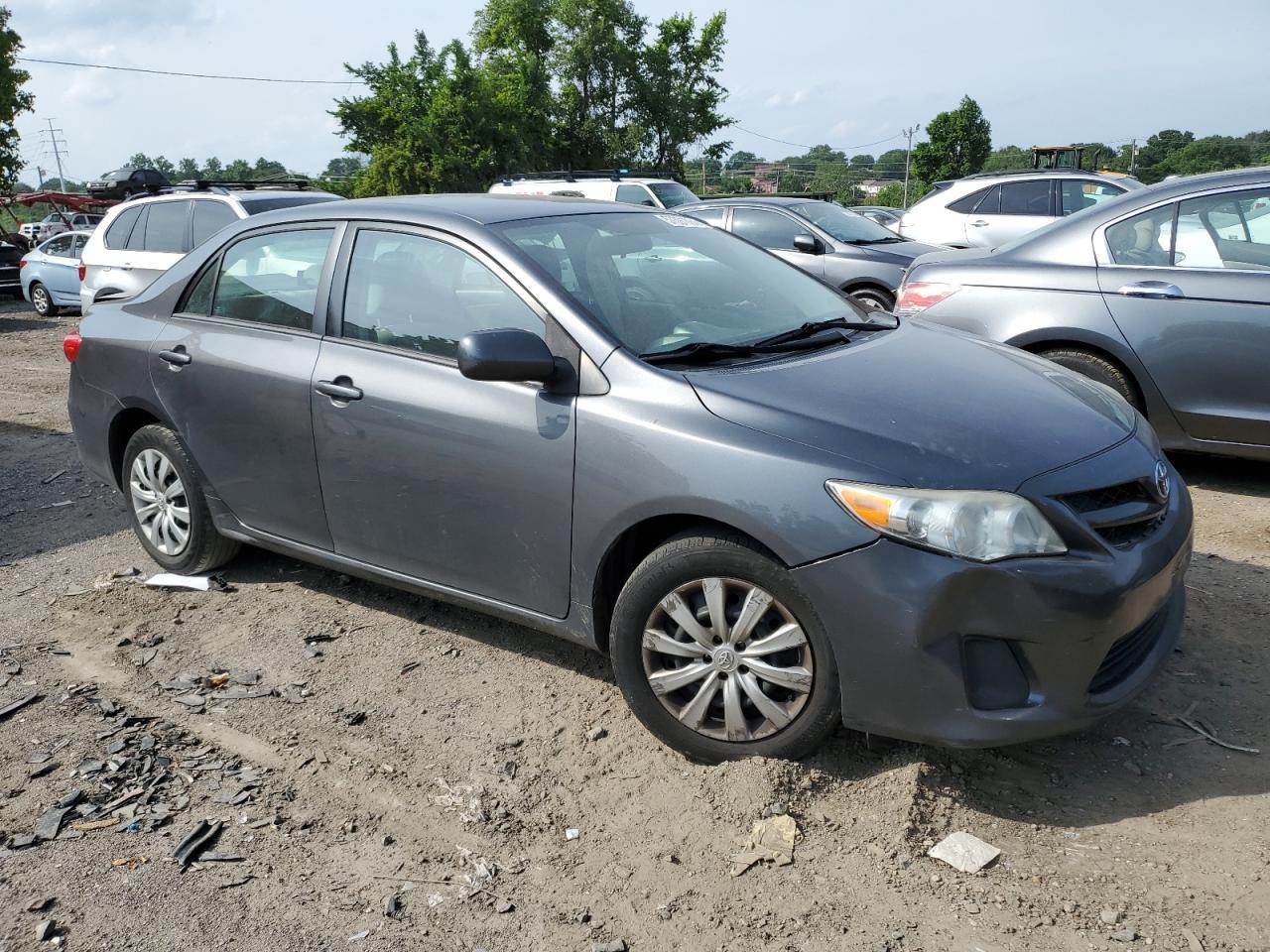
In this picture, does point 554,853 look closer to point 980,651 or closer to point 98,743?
point 980,651

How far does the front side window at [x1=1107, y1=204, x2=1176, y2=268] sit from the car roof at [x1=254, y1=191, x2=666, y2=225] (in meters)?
2.77

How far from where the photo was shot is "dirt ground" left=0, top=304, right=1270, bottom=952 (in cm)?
269

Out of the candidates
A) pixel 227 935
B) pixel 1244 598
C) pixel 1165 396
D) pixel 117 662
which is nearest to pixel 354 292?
pixel 117 662

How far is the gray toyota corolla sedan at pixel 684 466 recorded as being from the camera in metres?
2.89

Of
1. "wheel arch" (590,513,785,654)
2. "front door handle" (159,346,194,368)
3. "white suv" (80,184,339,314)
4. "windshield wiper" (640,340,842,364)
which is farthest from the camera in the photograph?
"white suv" (80,184,339,314)

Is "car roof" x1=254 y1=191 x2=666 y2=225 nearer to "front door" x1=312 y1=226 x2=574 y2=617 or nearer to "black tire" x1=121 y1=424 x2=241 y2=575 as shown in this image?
"front door" x1=312 y1=226 x2=574 y2=617

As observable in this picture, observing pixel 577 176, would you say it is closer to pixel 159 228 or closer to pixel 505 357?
pixel 159 228

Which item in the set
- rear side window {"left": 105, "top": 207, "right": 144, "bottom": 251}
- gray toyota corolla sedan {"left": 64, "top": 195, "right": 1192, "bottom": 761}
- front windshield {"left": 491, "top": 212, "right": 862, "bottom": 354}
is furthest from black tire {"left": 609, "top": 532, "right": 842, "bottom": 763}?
rear side window {"left": 105, "top": 207, "right": 144, "bottom": 251}

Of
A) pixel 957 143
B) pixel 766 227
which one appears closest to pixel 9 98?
pixel 766 227

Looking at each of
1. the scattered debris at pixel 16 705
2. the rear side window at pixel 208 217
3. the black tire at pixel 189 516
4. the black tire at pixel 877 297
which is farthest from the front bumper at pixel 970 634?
the rear side window at pixel 208 217

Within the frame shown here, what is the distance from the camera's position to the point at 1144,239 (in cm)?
581

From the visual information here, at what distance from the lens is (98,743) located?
144 inches

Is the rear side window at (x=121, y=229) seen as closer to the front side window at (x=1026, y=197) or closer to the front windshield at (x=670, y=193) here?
the front windshield at (x=670, y=193)

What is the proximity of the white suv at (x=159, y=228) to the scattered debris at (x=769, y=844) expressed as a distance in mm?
8643
